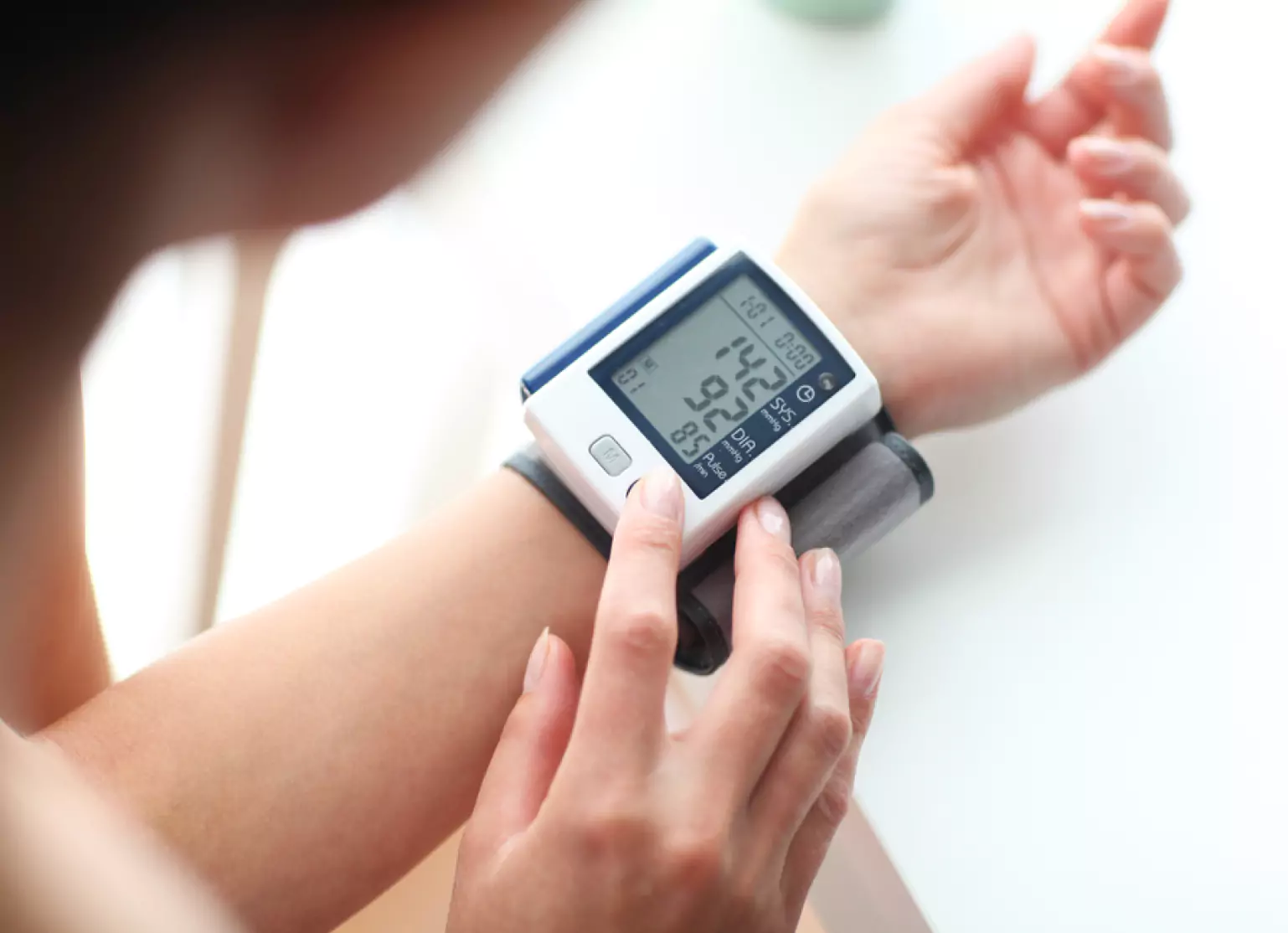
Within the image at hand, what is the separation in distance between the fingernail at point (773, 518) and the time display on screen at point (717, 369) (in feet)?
0.16

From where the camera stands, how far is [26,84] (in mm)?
243

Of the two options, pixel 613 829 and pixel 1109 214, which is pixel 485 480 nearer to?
pixel 613 829

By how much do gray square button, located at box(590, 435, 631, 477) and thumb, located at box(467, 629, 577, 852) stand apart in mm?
113

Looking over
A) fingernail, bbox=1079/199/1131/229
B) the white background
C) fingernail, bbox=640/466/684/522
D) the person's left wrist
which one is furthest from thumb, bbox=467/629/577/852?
fingernail, bbox=1079/199/1131/229

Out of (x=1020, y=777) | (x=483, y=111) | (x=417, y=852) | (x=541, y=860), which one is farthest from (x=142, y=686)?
(x=1020, y=777)

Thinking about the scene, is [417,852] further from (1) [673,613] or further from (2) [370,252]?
(2) [370,252]

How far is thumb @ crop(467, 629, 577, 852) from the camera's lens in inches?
20.5

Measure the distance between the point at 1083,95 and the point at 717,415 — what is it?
0.43 metres

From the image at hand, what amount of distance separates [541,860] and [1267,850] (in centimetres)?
45

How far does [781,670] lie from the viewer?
50cm

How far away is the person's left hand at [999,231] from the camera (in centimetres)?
77

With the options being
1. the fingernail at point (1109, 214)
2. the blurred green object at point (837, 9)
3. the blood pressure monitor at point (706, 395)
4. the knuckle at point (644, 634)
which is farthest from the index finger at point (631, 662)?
the blurred green object at point (837, 9)

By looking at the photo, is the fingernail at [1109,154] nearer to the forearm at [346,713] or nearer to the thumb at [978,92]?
the thumb at [978,92]

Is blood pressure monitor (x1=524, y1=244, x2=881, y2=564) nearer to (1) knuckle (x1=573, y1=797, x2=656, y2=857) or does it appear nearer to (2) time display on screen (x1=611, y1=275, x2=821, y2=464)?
(2) time display on screen (x1=611, y1=275, x2=821, y2=464)
